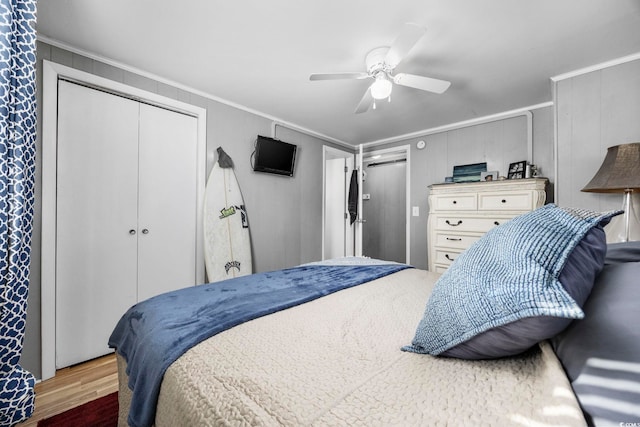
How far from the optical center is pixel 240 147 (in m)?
3.02

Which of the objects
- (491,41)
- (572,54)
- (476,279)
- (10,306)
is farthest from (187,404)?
(572,54)

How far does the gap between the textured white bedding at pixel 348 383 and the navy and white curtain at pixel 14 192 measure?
1.28 m

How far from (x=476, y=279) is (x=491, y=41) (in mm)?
2009

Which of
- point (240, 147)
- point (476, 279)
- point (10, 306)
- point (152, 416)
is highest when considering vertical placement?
point (240, 147)

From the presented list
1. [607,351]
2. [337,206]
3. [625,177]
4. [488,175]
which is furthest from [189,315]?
[337,206]

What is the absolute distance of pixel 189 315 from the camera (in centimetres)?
102

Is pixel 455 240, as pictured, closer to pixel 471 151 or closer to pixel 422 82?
pixel 471 151

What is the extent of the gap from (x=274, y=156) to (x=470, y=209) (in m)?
2.34

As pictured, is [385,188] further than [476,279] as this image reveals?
Yes

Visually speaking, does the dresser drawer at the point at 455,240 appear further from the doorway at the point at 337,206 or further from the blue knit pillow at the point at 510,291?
the blue knit pillow at the point at 510,291

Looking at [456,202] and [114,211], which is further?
[456,202]

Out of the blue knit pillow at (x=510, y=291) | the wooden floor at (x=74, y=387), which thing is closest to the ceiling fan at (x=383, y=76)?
the blue knit pillow at (x=510, y=291)

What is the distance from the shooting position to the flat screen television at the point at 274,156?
3.12 meters

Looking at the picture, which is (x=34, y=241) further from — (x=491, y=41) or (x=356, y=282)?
(x=491, y=41)
